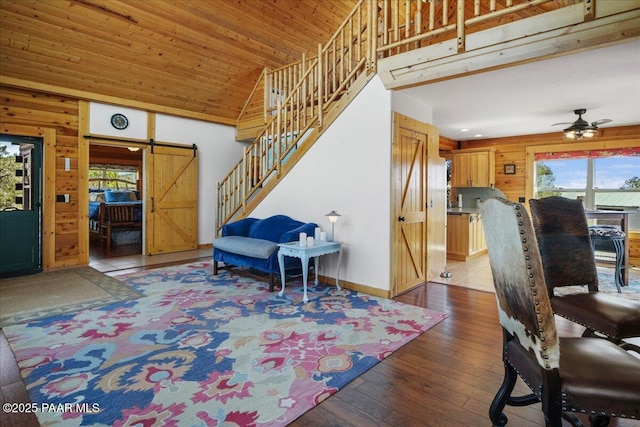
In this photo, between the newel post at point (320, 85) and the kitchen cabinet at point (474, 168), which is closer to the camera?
the newel post at point (320, 85)

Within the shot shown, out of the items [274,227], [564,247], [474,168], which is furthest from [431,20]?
[474,168]

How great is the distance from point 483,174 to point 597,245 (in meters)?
3.05

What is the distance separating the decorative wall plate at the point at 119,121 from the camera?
605cm

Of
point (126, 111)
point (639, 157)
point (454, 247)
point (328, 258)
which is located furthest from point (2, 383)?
point (639, 157)

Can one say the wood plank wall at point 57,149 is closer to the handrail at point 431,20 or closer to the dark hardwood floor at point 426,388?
the dark hardwood floor at point 426,388

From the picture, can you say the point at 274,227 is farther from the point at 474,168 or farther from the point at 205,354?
the point at 474,168

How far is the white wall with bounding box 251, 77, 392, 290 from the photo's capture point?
3.95 m

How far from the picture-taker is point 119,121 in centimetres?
612

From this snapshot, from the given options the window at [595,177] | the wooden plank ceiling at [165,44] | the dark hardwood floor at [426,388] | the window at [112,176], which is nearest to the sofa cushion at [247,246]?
the dark hardwood floor at [426,388]

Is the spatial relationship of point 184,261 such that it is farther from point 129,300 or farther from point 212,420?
point 212,420

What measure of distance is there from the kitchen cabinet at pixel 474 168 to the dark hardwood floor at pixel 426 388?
5206 millimetres

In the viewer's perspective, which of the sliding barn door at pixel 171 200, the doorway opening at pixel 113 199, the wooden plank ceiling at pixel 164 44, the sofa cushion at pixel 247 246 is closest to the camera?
the sofa cushion at pixel 247 246

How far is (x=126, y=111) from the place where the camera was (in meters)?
6.22

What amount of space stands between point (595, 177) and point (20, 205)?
10118 millimetres
